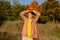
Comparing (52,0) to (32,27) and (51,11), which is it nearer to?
(51,11)

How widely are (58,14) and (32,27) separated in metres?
39.0

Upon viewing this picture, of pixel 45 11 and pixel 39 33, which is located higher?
pixel 45 11

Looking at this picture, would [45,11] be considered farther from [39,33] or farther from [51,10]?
[39,33]

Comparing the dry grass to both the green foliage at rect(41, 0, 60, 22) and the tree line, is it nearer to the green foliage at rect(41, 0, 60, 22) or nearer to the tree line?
the tree line

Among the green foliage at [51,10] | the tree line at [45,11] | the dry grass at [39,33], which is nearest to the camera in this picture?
the dry grass at [39,33]

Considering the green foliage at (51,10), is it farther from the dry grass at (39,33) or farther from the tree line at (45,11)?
the dry grass at (39,33)

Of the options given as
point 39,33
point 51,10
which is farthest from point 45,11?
point 39,33

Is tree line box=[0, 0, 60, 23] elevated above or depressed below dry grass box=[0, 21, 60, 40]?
above

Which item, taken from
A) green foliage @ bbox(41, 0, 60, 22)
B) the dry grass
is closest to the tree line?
green foliage @ bbox(41, 0, 60, 22)

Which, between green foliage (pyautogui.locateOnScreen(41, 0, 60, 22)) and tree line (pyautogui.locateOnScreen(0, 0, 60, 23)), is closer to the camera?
tree line (pyautogui.locateOnScreen(0, 0, 60, 23))

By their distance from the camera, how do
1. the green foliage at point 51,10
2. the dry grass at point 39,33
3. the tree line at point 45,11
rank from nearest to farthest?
1. the dry grass at point 39,33
2. the tree line at point 45,11
3. the green foliage at point 51,10

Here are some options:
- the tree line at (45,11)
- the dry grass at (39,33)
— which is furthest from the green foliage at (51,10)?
the dry grass at (39,33)

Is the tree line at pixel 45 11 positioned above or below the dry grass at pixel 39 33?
above

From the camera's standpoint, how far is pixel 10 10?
44.9 metres
